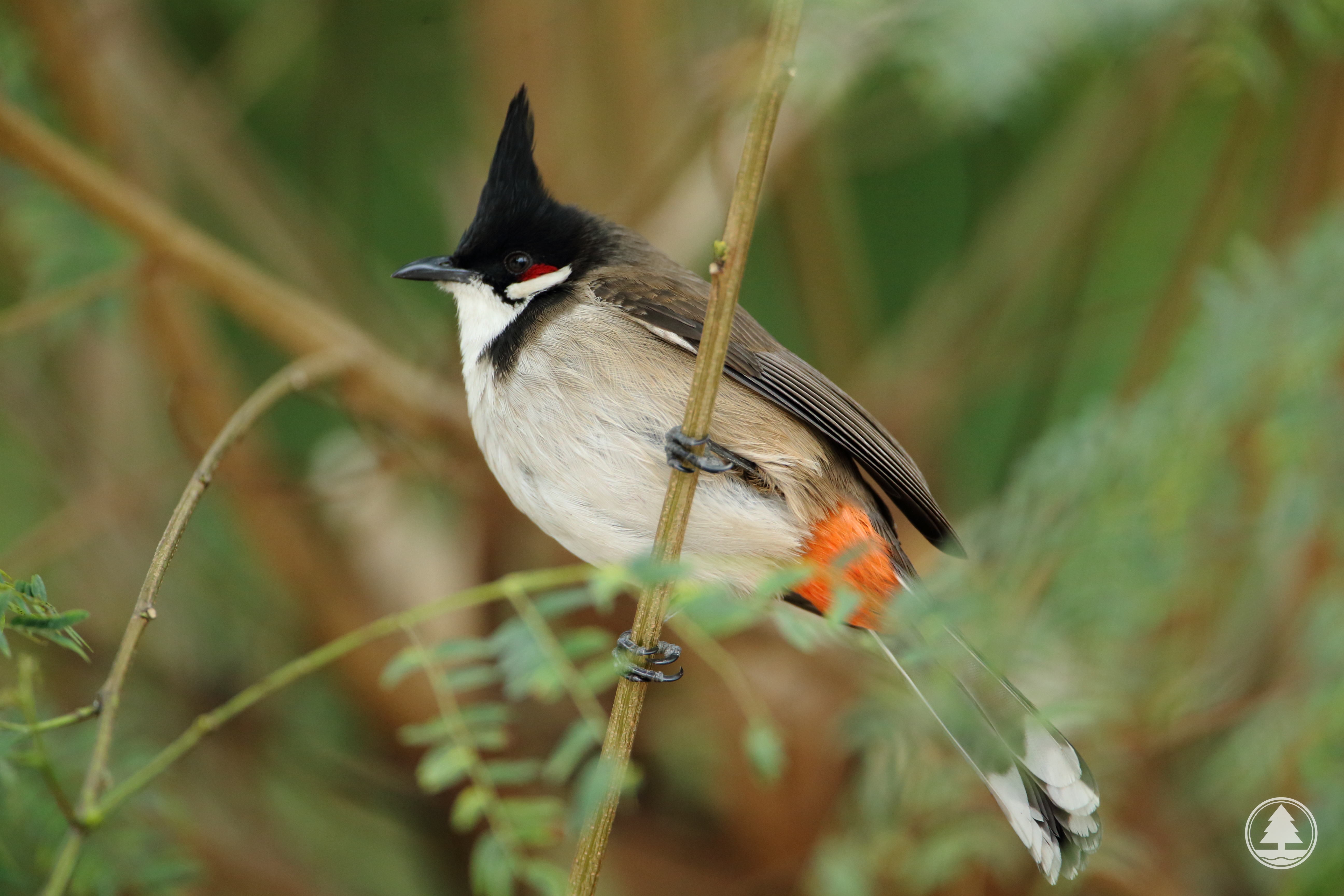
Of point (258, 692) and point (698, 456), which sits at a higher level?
point (698, 456)

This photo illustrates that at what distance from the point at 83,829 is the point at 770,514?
115 cm

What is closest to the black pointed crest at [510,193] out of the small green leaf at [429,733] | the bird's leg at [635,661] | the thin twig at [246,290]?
the thin twig at [246,290]

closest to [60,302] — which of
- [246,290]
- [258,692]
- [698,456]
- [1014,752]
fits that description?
[246,290]

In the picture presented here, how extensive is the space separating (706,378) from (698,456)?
15 cm

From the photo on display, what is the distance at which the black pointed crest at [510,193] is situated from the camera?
2080 millimetres

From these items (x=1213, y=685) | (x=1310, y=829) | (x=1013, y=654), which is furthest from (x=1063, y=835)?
(x=1213, y=685)

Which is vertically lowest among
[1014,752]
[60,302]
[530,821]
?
[530,821]

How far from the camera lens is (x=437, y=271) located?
7.05ft

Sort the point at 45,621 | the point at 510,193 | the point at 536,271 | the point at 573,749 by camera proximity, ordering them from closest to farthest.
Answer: the point at 45,621
the point at 573,749
the point at 510,193
the point at 536,271

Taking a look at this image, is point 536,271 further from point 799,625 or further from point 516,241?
point 799,625

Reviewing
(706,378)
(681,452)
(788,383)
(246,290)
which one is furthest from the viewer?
(246,290)

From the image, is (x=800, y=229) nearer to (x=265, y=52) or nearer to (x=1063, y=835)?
(x=265, y=52)

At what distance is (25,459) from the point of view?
3.60 meters

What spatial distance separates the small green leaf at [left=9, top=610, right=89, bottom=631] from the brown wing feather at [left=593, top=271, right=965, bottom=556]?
3.47 feet
